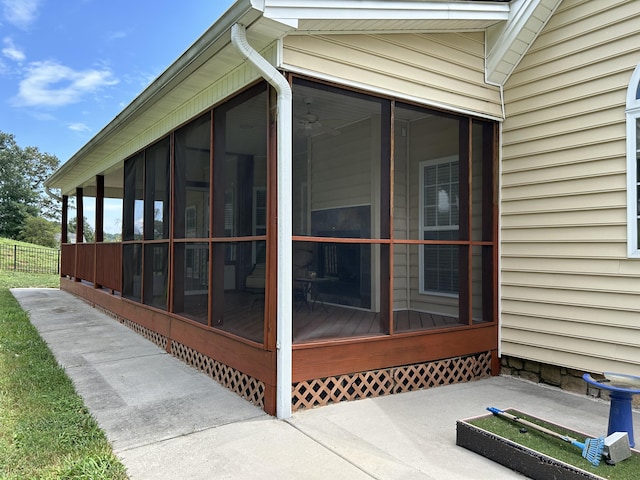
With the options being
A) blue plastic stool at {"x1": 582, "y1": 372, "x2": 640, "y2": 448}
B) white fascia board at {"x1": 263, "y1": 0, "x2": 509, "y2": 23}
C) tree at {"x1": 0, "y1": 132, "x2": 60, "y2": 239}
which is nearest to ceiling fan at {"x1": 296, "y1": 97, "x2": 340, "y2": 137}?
white fascia board at {"x1": 263, "y1": 0, "x2": 509, "y2": 23}

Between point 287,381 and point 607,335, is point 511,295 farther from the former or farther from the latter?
point 287,381

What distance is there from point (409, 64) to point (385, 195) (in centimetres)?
120

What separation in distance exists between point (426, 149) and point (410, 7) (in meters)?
2.67

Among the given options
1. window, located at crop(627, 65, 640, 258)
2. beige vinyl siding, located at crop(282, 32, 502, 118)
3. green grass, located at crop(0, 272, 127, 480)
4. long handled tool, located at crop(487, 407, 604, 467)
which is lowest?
green grass, located at crop(0, 272, 127, 480)

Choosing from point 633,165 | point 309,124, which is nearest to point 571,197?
point 633,165

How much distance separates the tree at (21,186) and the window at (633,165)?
36736mm

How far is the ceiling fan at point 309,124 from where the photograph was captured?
4109mm

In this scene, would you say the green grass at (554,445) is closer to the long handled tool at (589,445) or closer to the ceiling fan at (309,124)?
the long handled tool at (589,445)

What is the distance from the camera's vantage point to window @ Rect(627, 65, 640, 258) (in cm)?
379

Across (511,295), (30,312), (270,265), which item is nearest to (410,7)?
(270,265)

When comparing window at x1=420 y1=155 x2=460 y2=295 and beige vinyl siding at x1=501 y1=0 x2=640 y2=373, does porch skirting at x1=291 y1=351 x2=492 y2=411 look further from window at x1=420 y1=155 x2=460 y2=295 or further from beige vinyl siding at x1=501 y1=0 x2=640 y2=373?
window at x1=420 y1=155 x2=460 y2=295

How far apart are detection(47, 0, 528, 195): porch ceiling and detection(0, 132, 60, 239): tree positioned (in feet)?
110

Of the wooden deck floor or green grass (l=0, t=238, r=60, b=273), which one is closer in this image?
the wooden deck floor

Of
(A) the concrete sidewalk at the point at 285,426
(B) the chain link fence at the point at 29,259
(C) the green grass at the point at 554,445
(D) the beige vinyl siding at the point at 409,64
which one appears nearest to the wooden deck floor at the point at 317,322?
(A) the concrete sidewalk at the point at 285,426
